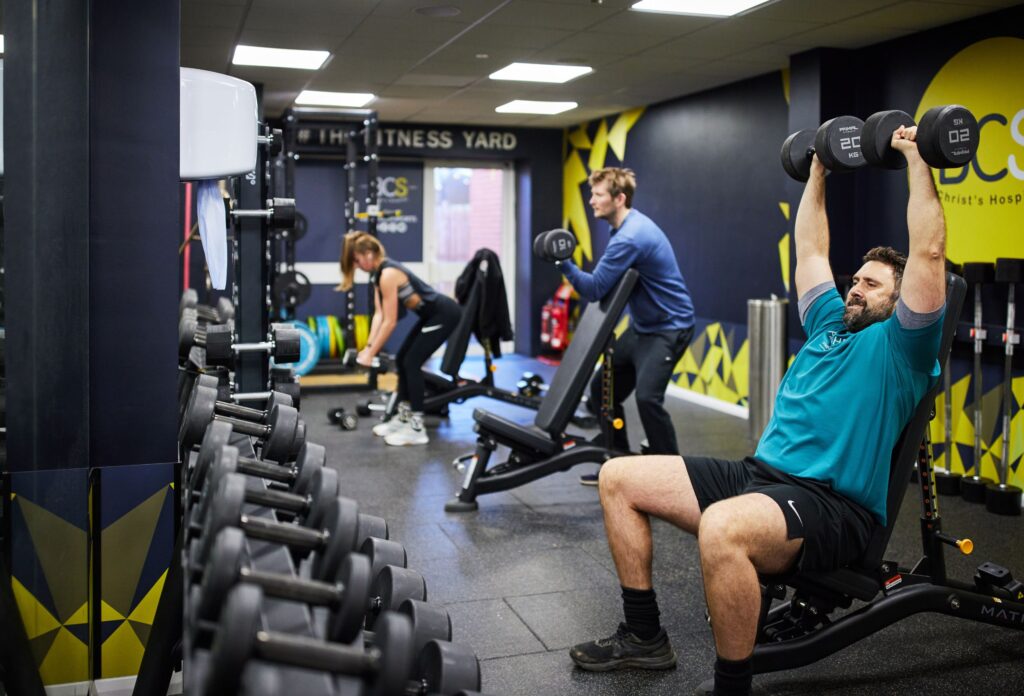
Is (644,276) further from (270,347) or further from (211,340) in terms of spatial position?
(211,340)

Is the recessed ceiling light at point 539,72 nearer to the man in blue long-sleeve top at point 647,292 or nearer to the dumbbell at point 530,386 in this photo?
the dumbbell at point 530,386

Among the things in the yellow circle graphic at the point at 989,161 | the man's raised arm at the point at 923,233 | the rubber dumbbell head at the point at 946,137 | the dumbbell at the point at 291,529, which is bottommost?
the dumbbell at the point at 291,529

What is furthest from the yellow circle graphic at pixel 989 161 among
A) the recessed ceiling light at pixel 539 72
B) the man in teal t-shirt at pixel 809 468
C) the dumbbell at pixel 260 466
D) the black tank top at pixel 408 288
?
the dumbbell at pixel 260 466

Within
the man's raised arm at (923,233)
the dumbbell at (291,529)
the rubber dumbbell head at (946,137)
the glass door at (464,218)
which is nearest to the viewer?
the dumbbell at (291,529)

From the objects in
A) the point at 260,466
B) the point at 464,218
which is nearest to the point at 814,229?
the point at 260,466

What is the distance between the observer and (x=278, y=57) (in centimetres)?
589

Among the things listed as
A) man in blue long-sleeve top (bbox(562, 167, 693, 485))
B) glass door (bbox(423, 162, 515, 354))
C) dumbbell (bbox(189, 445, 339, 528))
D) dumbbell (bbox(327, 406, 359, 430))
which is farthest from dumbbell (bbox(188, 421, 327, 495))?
glass door (bbox(423, 162, 515, 354))

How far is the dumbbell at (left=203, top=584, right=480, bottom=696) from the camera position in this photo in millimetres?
950

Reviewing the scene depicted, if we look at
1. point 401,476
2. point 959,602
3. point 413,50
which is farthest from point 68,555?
point 413,50

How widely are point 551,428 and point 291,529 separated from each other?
2.97 metres

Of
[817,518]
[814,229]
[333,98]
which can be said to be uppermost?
[333,98]

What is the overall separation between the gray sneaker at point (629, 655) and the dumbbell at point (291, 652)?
1.58m

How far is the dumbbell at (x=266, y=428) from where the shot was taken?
1.54 meters

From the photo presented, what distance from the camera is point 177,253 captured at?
229cm
